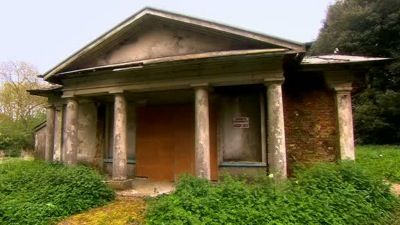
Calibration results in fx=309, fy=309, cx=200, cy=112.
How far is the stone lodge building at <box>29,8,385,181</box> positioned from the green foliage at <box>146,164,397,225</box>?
3.35ft

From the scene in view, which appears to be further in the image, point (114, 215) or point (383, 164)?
point (383, 164)

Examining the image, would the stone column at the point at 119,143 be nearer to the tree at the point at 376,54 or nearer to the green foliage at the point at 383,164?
the green foliage at the point at 383,164

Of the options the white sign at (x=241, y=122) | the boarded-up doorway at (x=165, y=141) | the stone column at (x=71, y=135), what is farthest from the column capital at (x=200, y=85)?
the stone column at (x=71, y=135)

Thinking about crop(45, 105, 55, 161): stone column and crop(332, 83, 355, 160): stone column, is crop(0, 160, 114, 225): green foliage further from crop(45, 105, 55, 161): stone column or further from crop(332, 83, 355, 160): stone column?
crop(332, 83, 355, 160): stone column

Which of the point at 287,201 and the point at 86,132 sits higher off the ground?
the point at 86,132

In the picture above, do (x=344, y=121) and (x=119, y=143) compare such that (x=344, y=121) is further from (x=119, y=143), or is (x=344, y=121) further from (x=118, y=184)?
(x=118, y=184)

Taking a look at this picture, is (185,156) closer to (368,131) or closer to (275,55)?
(275,55)

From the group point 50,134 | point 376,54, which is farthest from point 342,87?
point 376,54

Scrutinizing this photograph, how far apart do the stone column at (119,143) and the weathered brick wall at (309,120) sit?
463 cm

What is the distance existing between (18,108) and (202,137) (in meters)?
37.4

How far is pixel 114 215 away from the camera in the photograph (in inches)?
251

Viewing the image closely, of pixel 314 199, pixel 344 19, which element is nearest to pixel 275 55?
pixel 314 199

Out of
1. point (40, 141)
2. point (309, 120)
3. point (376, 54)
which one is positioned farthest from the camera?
point (376, 54)

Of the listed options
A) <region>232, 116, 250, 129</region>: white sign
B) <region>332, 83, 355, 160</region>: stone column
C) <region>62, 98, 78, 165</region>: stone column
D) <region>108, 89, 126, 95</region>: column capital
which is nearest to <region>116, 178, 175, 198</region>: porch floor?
<region>62, 98, 78, 165</region>: stone column
